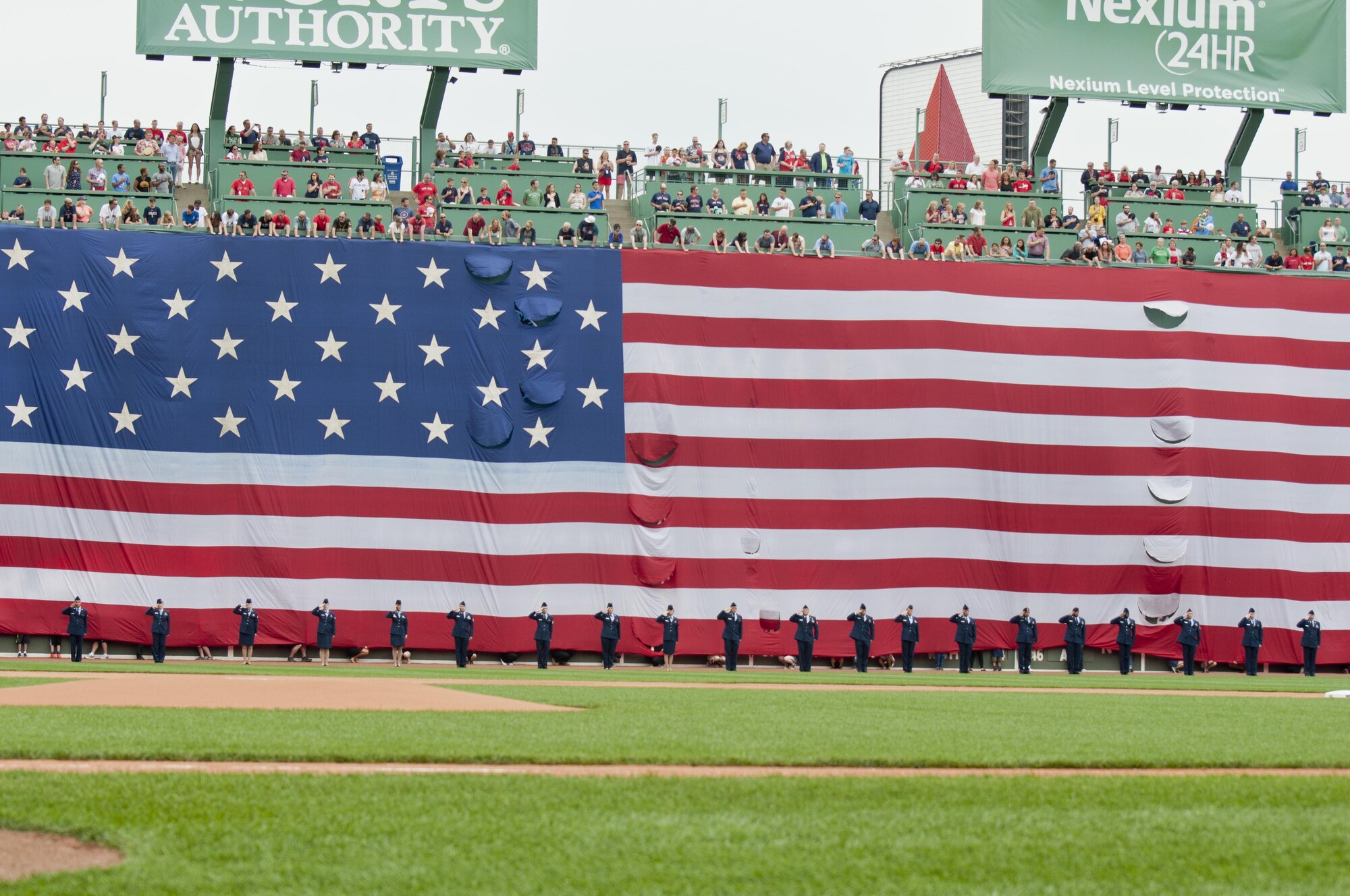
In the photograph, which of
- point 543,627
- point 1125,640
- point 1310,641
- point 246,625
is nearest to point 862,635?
point 1125,640

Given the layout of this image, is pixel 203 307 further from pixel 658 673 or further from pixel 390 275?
pixel 658 673

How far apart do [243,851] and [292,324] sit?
21148mm

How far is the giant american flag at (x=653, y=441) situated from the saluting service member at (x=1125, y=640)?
436 millimetres

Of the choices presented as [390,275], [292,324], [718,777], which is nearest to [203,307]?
[292,324]

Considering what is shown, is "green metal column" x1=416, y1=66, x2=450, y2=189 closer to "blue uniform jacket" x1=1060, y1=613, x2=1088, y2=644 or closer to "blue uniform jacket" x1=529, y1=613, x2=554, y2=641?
"blue uniform jacket" x1=529, y1=613, x2=554, y2=641

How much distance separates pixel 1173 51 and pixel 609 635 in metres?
17.7

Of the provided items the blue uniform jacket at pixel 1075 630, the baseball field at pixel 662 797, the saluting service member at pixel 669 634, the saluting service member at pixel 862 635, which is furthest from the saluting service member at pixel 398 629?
the blue uniform jacket at pixel 1075 630

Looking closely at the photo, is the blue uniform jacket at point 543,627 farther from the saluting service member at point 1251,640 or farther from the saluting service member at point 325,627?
the saluting service member at point 1251,640

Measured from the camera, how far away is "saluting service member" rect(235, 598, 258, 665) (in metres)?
24.8

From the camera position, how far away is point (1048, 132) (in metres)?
32.7

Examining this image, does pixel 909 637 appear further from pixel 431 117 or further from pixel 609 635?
pixel 431 117

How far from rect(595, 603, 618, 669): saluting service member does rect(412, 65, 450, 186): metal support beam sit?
10322 millimetres

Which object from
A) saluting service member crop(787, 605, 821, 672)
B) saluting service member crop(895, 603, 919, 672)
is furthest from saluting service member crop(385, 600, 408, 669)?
saluting service member crop(895, 603, 919, 672)

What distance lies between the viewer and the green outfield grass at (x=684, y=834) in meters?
5.67
